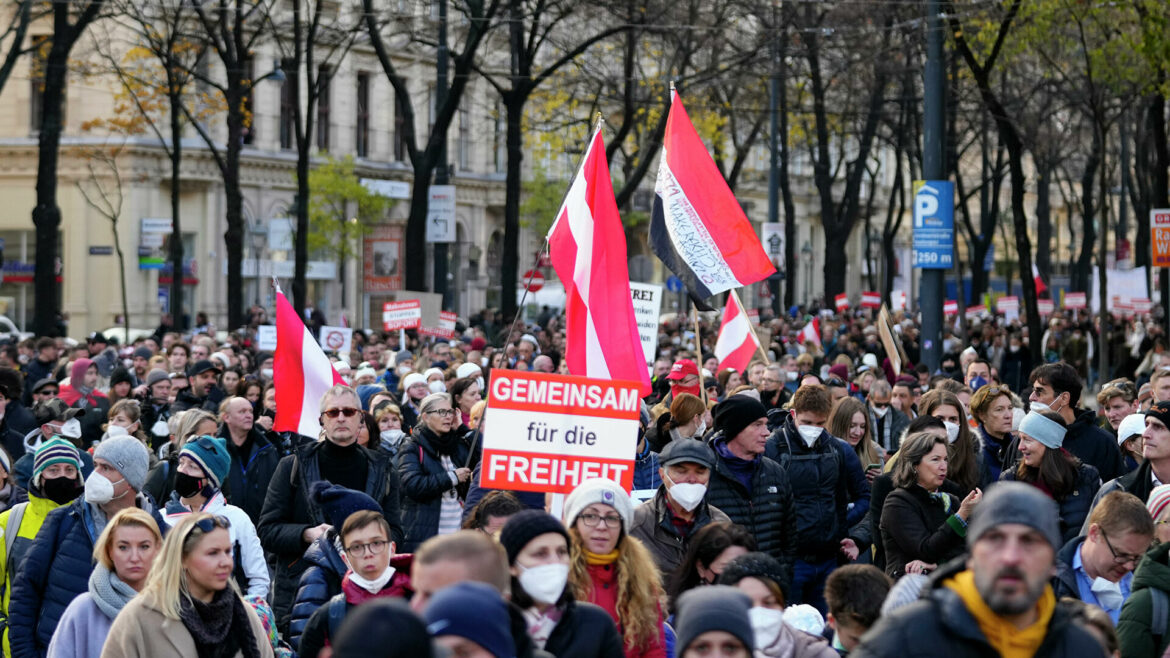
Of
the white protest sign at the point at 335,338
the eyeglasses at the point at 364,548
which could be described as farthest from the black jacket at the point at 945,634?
the white protest sign at the point at 335,338

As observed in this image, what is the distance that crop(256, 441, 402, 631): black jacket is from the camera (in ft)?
27.2

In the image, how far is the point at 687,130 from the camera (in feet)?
40.5

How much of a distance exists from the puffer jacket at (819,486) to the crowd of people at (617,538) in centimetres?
1

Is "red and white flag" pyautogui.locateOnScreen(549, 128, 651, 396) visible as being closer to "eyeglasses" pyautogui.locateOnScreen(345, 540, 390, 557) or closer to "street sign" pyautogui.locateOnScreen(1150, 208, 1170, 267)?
"eyeglasses" pyautogui.locateOnScreen(345, 540, 390, 557)

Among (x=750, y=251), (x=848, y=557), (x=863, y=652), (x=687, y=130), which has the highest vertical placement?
(x=687, y=130)

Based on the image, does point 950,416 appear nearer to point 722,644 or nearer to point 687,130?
point 687,130

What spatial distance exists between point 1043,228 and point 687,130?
142ft

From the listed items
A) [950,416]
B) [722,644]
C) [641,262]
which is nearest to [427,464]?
[950,416]

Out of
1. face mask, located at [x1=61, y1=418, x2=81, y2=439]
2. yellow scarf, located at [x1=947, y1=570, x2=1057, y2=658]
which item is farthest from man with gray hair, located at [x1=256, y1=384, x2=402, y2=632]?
yellow scarf, located at [x1=947, y1=570, x2=1057, y2=658]

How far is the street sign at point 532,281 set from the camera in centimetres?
904

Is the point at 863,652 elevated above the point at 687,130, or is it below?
below

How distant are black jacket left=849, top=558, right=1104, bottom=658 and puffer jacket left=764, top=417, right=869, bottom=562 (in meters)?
4.82

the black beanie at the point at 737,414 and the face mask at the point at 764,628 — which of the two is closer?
the face mask at the point at 764,628

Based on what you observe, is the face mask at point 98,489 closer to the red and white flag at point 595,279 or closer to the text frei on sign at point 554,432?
the text frei on sign at point 554,432
